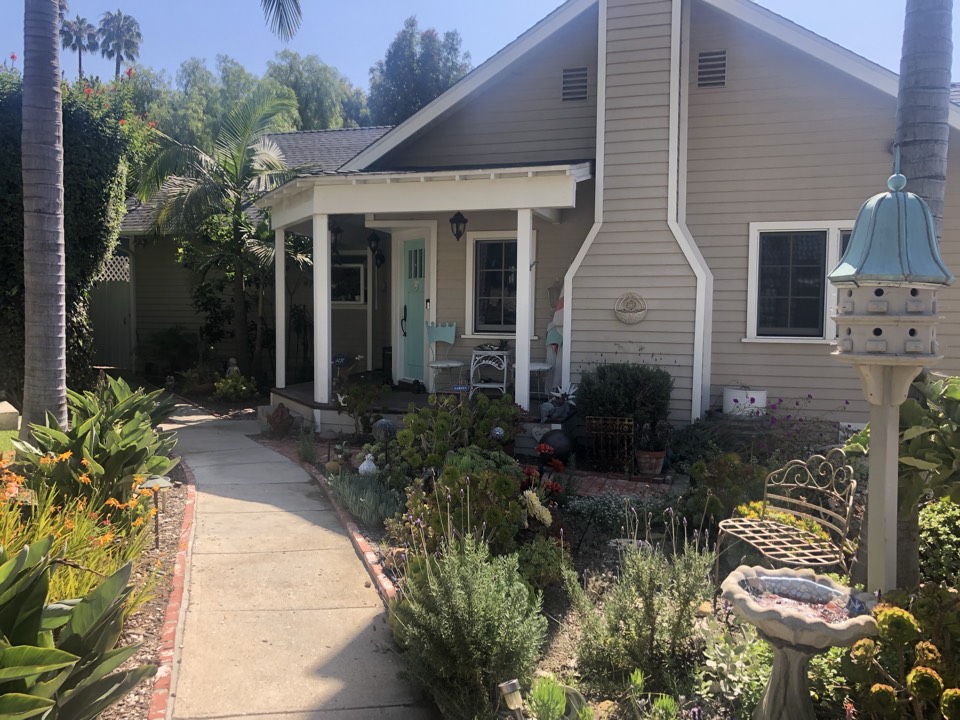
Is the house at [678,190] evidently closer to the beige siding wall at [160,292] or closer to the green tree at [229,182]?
the green tree at [229,182]

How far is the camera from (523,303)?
823 centimetres

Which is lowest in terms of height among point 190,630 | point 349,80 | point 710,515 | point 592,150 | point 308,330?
point 190,630

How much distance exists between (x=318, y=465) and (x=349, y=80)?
3725 centimetres

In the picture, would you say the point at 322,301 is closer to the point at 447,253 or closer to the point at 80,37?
the point at 447,253

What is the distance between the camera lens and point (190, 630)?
3.99 metres

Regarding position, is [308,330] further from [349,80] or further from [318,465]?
[349,80]

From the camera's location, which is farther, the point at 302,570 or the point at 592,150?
the point at 592,150

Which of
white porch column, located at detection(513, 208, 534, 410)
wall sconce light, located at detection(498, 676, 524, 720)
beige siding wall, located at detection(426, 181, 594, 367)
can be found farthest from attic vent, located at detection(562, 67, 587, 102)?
wall sconce light, located at detection(498, 676, 524, 720)

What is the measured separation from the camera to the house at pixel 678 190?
27.6 ft

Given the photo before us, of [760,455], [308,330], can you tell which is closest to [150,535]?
[760,455]

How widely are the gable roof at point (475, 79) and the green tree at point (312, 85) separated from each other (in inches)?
1105

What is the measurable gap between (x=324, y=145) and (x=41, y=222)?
10.6 m

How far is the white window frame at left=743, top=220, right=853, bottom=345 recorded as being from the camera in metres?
8.77

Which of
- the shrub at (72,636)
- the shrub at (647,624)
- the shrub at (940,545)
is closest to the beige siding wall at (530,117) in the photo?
the shrub at (940,545)
